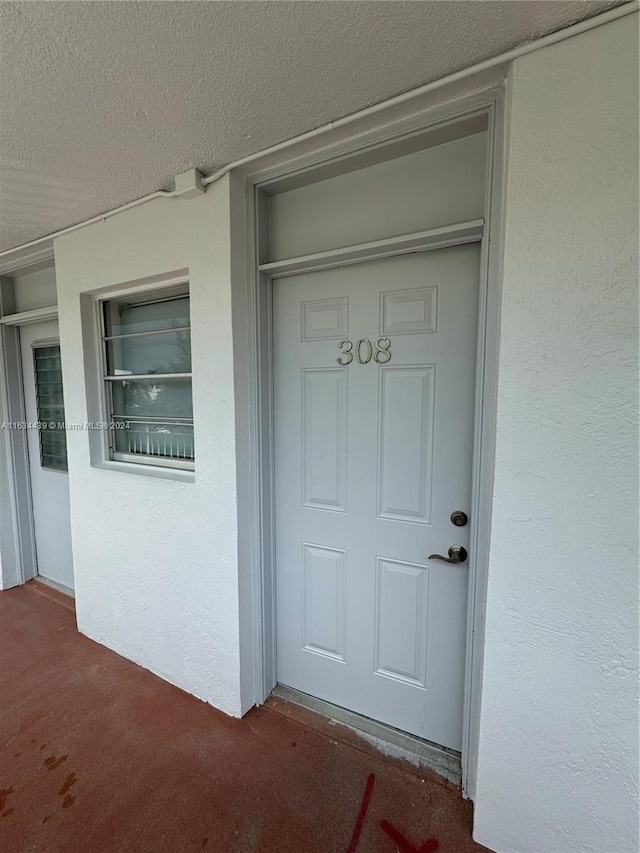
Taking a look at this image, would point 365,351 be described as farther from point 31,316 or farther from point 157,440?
point 31,316

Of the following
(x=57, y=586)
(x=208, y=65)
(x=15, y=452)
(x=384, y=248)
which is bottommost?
(x=57, y=586)

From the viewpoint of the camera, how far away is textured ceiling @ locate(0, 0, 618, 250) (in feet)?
2.82

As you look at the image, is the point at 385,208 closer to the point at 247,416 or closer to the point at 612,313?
the point at 612,313

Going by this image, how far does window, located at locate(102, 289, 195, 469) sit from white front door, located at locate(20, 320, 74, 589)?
0.83 meters

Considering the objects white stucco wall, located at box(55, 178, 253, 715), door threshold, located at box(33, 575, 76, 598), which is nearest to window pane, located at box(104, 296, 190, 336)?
white stucco wall, located at box(55, 178, 253, 715)

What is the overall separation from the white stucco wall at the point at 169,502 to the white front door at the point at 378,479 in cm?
28

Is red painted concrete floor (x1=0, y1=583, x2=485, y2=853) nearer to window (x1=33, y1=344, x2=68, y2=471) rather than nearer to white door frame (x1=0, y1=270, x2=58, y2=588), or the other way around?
white door frame (x1=0, y1=270, x2=58, y2=588)

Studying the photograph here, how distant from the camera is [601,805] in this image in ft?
3.29

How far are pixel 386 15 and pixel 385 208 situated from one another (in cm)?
55

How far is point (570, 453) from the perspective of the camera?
3.19 feet

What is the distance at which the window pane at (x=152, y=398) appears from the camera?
1.83 metres

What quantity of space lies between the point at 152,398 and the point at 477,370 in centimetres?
167

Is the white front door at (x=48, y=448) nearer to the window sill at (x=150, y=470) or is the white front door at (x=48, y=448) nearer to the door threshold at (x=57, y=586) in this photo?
the door threshold at (x=57, y=586)

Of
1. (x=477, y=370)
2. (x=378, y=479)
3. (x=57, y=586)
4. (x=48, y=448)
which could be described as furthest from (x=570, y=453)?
(x=57, y=586)
